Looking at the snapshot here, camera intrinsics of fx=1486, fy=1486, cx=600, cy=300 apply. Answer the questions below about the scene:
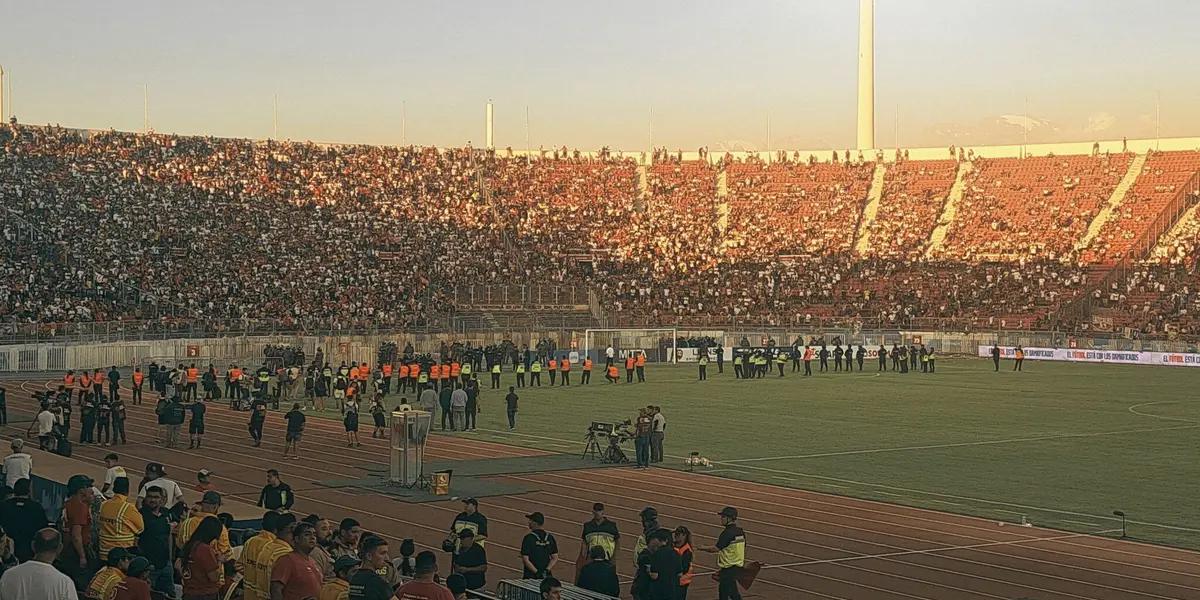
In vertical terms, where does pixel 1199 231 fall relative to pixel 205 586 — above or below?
above

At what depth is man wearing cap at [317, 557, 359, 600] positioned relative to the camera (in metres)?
11.1

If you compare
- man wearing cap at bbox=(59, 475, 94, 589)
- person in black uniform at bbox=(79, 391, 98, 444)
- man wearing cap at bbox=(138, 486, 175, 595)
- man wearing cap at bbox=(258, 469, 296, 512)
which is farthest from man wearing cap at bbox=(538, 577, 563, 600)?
person in black uniform at bbox=(79, 391, 98, 444)

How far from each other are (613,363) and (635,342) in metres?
12.2

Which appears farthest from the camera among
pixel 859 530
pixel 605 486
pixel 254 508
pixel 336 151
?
pixel 336 151

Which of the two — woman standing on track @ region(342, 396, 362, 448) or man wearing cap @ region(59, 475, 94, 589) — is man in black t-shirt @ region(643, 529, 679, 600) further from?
woman standing on track @ region(342, 396, 362, 448)

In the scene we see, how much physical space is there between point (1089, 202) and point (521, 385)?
147ft

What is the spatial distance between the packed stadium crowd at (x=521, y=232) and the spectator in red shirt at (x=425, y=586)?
50250 mm

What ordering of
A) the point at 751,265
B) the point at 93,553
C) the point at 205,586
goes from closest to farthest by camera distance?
the point at 205,586, the point at 93,553, the point at 751,265

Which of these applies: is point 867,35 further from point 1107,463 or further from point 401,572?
point 401,572

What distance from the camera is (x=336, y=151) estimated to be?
86250 millimetres

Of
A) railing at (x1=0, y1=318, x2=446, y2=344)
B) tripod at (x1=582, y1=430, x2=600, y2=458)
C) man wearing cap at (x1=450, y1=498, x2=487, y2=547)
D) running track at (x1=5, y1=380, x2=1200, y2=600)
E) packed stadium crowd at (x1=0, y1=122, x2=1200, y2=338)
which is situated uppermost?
packed stadium crowd at (x1=0, y1=122, x2=1200, y2=338)

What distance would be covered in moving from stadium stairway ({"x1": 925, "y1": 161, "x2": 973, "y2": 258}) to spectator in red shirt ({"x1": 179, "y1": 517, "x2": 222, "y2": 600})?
236 feet

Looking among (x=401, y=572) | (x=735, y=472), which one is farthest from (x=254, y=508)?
(x=735, y=472)

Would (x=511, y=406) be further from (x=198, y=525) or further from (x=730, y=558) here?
(x=198, y=525)
